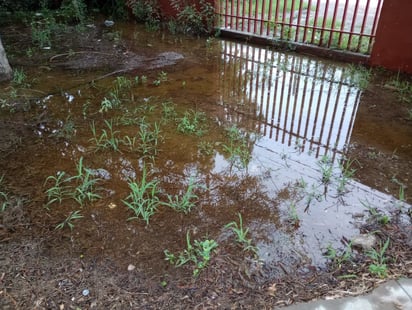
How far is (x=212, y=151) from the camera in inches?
121

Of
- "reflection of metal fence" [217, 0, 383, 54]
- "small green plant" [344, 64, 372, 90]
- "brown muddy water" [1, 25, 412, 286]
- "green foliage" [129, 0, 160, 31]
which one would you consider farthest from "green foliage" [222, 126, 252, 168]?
"green foliage" [129, 0, 160, 31]

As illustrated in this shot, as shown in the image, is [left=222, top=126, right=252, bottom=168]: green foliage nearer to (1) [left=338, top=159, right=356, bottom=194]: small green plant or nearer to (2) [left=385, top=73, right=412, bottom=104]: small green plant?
(1) [left=338, top=159, right=356, bottom=194]: small green plant

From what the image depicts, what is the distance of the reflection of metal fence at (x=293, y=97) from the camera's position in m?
3.34

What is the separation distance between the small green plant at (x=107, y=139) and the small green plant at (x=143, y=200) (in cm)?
70

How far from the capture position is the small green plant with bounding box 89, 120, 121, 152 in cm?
310

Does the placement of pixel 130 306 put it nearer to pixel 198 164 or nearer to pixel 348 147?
pixel 198 164

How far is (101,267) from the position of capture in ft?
6.50

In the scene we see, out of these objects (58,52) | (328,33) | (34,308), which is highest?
(328,33)

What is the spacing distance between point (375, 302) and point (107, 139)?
258 cm

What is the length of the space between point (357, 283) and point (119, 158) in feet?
7.02

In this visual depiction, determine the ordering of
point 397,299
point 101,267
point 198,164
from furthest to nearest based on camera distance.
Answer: point 198,164 → point 101,267 → point 397,299

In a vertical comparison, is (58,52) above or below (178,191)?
above

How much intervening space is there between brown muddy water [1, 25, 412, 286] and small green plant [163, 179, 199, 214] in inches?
1.6

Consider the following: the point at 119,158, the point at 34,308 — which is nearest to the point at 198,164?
the point at 119,158
